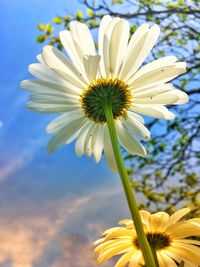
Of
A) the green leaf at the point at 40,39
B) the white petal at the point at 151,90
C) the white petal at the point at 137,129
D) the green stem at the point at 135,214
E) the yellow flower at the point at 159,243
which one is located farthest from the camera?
the green leaf at the point at 40,39

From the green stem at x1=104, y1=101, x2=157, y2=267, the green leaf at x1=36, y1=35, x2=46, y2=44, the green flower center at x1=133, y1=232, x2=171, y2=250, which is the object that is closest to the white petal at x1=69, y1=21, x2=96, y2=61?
the green stem at x1=104, y1=101, x2=157, y2=267

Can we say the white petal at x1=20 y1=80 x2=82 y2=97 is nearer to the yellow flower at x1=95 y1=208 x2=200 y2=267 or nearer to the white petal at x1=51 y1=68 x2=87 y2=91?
the white petal at x1=51 y1=68 x2=87 y2=91

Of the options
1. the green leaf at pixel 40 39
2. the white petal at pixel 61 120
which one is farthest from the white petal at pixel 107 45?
the green leaf at pixel 40 39

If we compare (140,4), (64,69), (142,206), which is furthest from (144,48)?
(140,4)

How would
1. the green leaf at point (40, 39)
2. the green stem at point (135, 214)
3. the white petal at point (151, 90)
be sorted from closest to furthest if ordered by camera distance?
the green stem at point (135, 214) < the white petal at point (151, 90) < the green leaf at point (40, 39)

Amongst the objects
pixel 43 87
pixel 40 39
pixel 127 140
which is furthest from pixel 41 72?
pixel 40 39

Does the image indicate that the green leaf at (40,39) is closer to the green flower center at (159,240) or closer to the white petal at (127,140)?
the white petal at (127,140)

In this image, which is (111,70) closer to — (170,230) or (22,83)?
(22,83)
